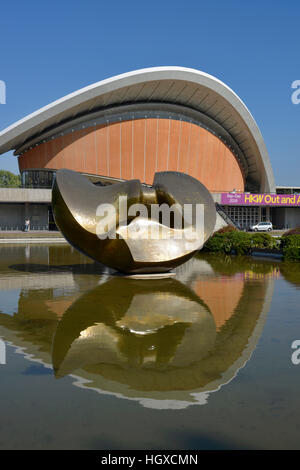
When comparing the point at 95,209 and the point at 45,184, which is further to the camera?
the point at 45,184

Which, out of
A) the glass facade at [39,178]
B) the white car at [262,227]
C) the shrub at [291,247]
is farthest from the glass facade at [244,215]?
the shrub at [291,247]

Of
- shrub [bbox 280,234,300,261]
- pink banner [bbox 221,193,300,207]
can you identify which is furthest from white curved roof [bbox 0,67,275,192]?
shrub [bbox 280,234,300,261]

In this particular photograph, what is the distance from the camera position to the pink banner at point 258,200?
4441 centimetres

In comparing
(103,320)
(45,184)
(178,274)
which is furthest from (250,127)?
(103,320)

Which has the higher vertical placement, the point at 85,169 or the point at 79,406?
the point at 85,169

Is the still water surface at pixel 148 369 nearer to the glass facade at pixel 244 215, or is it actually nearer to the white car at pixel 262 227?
the white car at pixel 262 227

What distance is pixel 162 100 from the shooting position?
45.8 meters

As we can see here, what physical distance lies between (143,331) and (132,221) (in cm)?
611

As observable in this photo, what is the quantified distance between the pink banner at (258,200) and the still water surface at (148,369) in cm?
3339

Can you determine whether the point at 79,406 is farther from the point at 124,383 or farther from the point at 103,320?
the point at 103,320

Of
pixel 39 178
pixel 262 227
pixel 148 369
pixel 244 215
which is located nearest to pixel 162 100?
pixel 39 178

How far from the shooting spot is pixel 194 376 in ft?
18.1

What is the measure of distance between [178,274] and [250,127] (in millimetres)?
37566

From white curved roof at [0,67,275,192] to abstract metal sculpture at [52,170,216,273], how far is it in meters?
27.8
